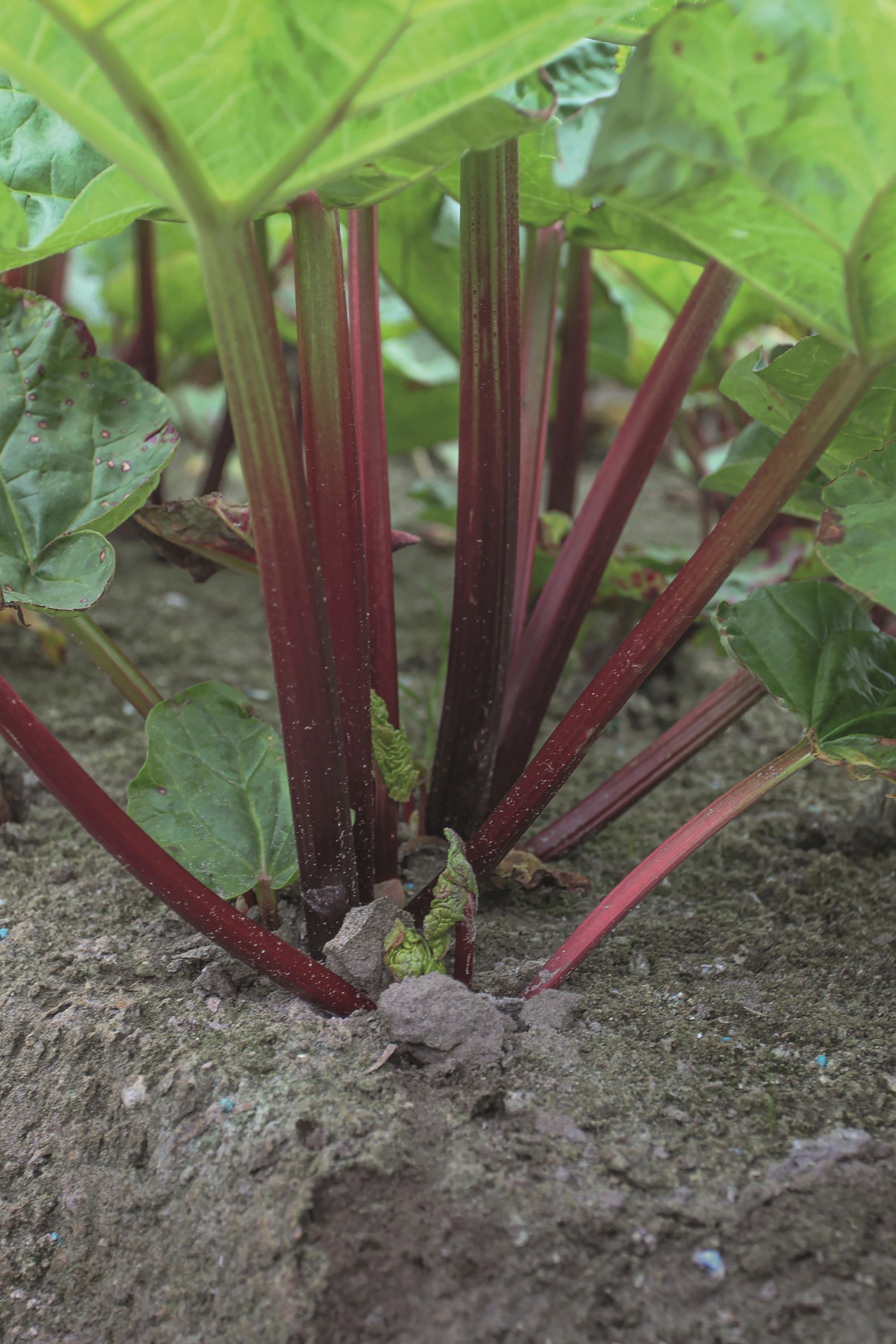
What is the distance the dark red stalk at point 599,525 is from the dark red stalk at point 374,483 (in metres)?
0.17

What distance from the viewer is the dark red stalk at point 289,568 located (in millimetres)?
630

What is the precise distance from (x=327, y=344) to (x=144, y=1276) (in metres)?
0.69

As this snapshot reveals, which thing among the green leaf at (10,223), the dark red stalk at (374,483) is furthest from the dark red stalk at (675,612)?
the green leaf at (10,223)

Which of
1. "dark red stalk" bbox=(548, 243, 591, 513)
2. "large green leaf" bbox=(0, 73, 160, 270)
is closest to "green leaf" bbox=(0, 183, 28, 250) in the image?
"large green leaf" bbox=(0, 73, 160, 270)

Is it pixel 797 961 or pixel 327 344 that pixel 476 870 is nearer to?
pixel 797 961

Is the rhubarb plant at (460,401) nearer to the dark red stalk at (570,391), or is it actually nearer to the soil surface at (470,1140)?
the soil surface at (470,1140)

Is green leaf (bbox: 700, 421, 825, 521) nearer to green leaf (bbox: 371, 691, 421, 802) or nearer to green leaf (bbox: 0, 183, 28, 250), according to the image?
green leaf (bbox: 371, 691, 421, 802)

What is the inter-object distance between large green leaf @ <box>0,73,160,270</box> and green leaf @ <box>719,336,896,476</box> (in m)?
0.52

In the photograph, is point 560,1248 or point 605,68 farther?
point 605,68

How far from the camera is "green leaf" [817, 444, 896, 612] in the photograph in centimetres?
70

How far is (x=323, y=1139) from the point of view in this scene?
679mm

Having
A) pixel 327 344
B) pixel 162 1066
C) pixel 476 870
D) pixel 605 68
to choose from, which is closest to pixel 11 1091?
pixel 162 1066

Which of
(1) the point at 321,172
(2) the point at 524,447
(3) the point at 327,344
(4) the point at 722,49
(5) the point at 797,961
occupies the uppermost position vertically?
(4) the point at 722,49

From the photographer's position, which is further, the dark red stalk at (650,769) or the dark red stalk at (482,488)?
the dark red stalk at (650,769)
